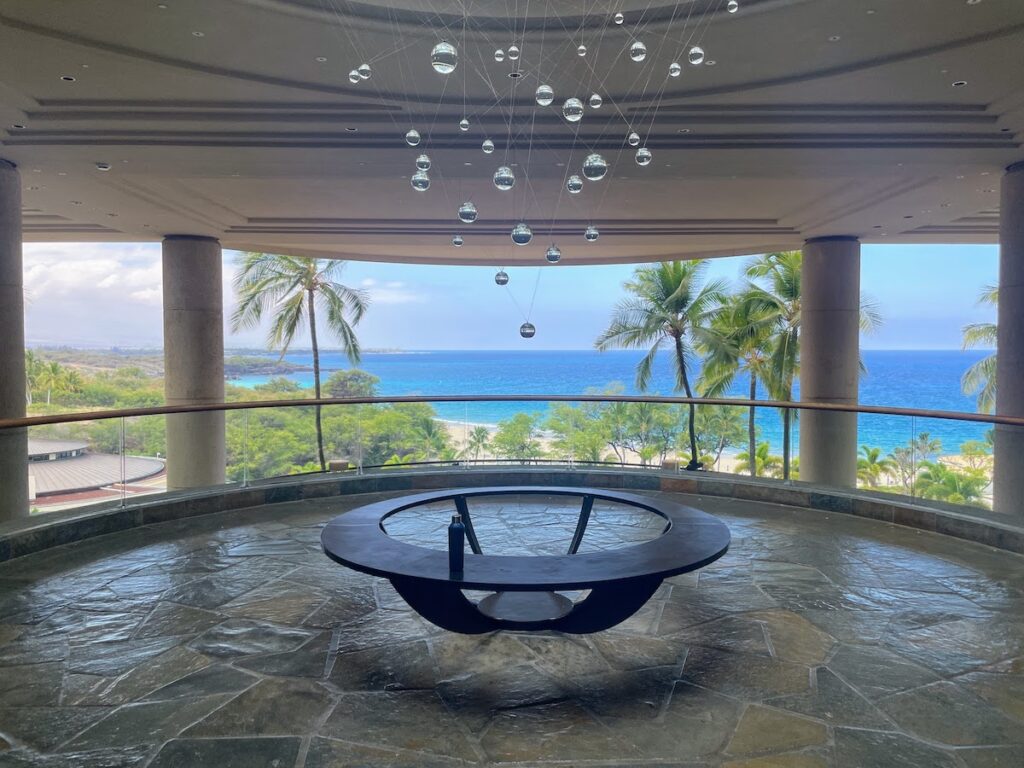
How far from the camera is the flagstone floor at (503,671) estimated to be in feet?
9.21

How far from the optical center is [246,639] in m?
3.87

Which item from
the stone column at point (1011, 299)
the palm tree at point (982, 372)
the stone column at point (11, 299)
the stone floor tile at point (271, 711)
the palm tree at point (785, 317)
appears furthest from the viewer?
the palm tree at point (785, 317)

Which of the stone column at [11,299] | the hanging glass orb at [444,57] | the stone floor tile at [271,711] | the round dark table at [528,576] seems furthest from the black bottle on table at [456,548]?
the stone column at [11,299]

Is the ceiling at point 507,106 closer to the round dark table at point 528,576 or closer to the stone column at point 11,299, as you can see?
the stone column at point 11,299

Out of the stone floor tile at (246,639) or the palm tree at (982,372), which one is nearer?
the stone floor tile at (246,639)

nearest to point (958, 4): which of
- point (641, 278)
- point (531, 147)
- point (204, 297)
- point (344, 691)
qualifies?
Answer: point (531, 147)

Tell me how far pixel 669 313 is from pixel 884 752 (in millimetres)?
20078

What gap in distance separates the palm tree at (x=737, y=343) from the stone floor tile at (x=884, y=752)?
19057mm

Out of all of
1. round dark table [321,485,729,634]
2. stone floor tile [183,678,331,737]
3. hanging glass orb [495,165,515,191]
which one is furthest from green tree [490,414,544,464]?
stone floor tile [183,678,331,737]

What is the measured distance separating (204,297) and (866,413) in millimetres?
12065

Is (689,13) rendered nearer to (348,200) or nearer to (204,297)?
(348,200)

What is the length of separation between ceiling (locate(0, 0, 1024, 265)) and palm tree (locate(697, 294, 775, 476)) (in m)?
9.00

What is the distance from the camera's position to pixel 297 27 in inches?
231

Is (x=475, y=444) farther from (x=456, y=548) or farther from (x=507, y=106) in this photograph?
(x=456, y=548)
